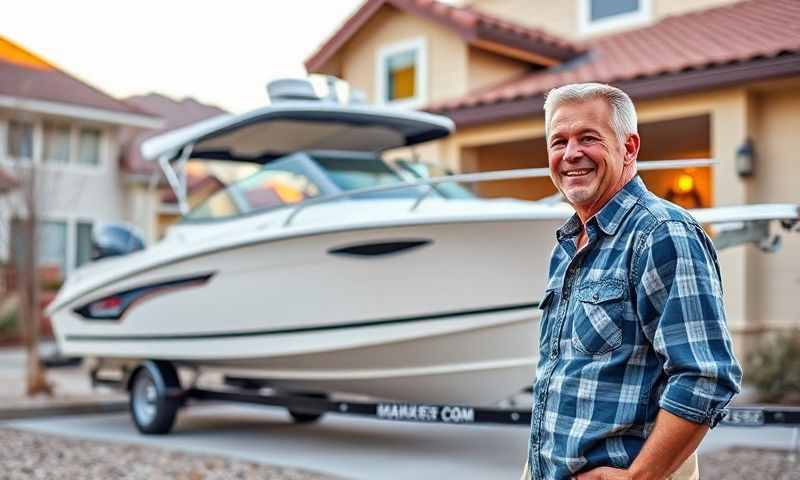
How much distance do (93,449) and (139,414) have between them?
1.11 m

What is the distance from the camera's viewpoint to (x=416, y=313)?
5992mm

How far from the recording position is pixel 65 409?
8789 millimetres

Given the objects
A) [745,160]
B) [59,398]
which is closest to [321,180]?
[745,160]

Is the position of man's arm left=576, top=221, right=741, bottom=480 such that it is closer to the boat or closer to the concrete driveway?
the boat

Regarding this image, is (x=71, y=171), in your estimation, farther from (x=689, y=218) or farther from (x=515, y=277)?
(x=689, y=218)

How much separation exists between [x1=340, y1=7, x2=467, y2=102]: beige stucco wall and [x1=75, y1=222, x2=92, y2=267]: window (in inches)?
436

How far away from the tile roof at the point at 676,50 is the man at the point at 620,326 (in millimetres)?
7268

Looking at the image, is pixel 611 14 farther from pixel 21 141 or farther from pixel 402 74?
pixel 21 141

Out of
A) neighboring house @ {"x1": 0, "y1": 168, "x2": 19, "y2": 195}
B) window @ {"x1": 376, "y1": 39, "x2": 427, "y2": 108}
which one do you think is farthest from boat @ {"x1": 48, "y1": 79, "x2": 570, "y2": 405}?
neighboring house @ {"x1": 0, "y1": 168, "x2": 19, "y2": 195}

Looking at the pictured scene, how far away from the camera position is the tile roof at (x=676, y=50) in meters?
9.03

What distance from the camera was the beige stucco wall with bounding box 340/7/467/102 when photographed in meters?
12.8

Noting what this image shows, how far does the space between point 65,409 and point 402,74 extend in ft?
23.5

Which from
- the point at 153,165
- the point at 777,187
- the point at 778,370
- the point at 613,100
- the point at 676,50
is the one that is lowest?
the point at 778,370

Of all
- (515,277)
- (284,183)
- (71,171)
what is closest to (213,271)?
(284,183)
